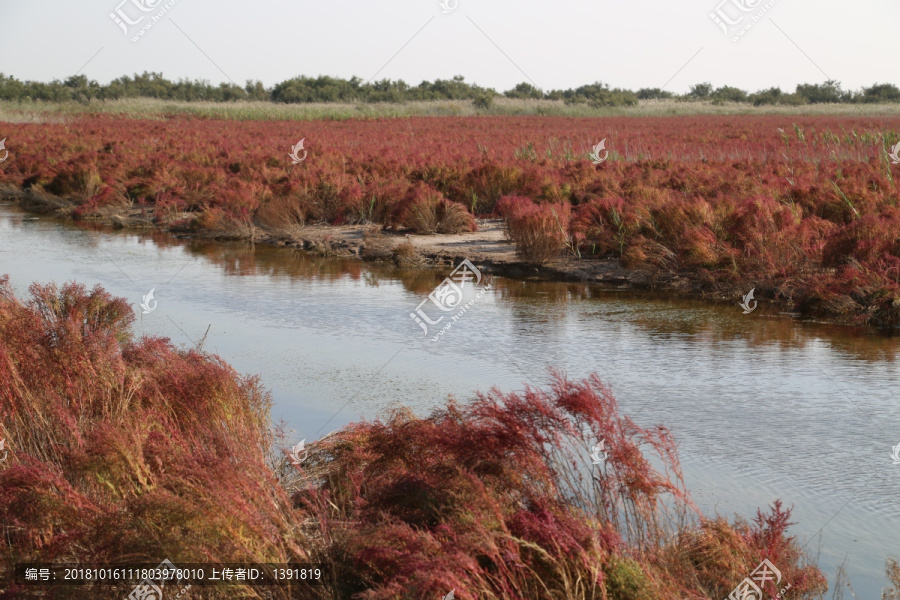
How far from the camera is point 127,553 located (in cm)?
391

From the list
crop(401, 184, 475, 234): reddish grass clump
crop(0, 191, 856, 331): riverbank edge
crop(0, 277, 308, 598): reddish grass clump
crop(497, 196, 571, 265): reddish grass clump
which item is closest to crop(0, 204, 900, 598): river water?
crop(0, 191, 856, 331): riverbank edge

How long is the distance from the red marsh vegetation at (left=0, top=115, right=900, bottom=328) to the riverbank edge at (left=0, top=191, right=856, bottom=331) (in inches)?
3.4

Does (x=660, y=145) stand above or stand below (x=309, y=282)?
above

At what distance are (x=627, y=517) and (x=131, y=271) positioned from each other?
38.9ft

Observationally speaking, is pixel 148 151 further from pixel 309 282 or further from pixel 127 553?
pixel 127 553

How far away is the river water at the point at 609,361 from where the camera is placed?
5.99 metres

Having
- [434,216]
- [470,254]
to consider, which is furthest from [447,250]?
[434,216]

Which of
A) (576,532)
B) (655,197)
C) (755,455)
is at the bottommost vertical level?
(755,455)

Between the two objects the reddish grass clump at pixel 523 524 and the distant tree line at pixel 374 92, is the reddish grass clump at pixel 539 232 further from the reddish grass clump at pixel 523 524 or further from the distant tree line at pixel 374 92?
the distant tree line at pixel 374 92

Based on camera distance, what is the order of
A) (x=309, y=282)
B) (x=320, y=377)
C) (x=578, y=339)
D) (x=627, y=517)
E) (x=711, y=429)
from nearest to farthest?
(x=627, y=517) → (x=711, y=429) → (x=320, y=377) → (x=578, y=339) → (x=309, y=282)

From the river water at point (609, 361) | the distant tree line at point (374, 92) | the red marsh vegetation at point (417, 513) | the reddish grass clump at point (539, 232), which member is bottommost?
the river water at point (609, 361)

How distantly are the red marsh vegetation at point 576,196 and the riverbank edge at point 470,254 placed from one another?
85 millimetres

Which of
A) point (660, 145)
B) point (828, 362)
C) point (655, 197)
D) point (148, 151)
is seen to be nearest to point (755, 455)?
point (828, 362)

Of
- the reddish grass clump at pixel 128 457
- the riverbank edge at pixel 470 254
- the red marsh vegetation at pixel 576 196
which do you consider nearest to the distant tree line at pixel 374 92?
the red marsh vegetation at pixel 576 196
